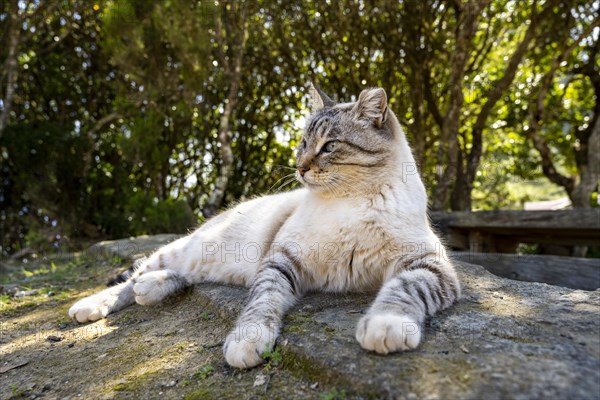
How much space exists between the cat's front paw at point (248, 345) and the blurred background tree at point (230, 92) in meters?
5.24

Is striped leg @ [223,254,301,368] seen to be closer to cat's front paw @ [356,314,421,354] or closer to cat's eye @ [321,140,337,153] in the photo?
cat's front paw @ [356,314,421,354]

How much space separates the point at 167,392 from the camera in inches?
71.1

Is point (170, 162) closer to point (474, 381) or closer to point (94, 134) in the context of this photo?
point (94, 134)

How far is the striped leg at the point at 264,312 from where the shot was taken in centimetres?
190

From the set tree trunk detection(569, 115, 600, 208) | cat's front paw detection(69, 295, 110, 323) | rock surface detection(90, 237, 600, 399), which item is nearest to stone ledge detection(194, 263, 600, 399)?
rock surface detection(90, 237, 600, 399)

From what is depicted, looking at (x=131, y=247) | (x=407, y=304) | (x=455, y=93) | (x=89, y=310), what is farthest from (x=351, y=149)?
(x=455, y=93)

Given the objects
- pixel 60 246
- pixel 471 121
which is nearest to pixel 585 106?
pixel 471 121

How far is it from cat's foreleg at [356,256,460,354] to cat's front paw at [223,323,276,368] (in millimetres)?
449

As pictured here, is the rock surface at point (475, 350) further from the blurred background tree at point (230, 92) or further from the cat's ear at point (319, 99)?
the blurred background tree at point (230, 92)

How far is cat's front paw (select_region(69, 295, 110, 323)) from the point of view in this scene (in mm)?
2959

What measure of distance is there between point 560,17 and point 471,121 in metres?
2.73

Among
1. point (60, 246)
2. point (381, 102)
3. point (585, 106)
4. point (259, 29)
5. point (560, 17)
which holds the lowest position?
point (60, 246)

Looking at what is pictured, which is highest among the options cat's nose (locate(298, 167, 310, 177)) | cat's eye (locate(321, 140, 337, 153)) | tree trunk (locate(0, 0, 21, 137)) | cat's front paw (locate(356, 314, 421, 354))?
tree trunk (locate(0, 0, 21, 137))

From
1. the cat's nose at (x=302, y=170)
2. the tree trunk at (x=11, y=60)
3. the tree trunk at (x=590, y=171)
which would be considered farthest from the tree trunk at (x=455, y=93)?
the tree trunk at (x=11, y=60)
